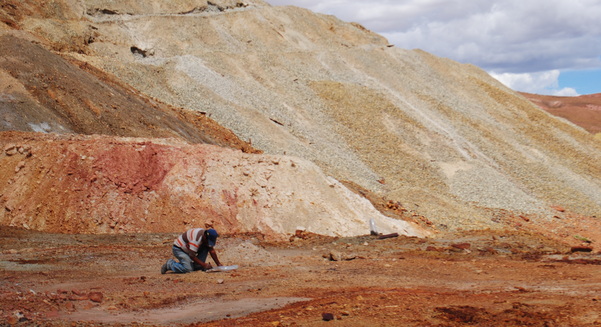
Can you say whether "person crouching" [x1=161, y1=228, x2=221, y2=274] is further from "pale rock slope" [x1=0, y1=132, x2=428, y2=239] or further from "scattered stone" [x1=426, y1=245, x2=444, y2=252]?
"scattered stone" [x1=426, y1=245, x2=444, y2=252]

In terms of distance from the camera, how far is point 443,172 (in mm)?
29516

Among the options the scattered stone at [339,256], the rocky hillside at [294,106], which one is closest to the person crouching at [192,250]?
the scattered stone at [339,256]

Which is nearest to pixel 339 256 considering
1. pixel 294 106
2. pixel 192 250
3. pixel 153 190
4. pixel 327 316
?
pixel 192 250

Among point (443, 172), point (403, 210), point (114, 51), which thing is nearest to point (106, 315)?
point (403, 210)

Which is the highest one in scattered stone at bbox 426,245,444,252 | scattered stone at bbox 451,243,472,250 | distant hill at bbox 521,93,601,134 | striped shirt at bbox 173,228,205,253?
distant hill at bbox 521,93,601,134

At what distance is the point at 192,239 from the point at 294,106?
70.0ft

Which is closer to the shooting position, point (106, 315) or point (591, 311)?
point (591, 311)

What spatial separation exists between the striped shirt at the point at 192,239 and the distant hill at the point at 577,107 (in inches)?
2368

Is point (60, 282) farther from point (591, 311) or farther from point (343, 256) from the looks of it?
point (591, 311)

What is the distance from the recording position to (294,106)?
109 feet

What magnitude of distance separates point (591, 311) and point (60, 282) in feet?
28.4

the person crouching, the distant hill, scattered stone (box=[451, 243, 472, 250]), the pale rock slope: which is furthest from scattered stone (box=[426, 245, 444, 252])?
the distant hill

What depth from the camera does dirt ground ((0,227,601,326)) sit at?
29.3 feet

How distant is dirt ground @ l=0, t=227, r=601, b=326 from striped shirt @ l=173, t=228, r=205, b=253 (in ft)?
2.06
